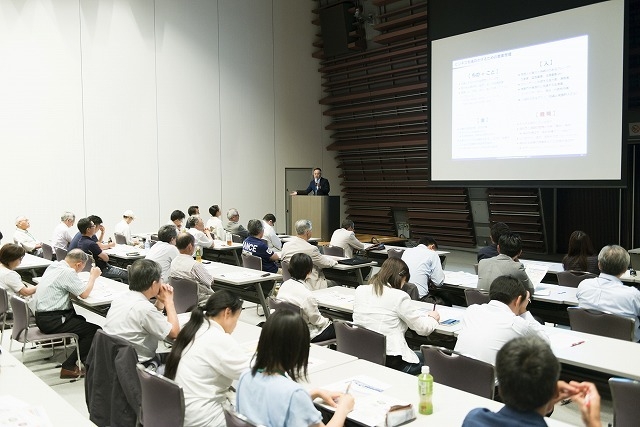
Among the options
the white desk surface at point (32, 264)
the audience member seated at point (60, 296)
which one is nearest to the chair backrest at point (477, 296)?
the audience member seated at point (60, 296)

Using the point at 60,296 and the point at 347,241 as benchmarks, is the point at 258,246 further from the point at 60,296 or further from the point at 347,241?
the point at 60,296

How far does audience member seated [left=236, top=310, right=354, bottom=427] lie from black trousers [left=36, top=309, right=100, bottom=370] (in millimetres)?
3339

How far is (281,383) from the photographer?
2375 mm

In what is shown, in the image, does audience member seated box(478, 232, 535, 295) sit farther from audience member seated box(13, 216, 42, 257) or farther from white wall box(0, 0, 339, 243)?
white wall box(0, 0, 339, 243)

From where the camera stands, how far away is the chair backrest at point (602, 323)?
4.16 m

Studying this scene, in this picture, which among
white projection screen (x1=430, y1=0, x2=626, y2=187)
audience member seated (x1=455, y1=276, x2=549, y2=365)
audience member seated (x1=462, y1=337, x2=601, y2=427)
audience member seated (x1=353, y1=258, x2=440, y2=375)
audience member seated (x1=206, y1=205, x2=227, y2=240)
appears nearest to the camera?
audience member seated (x1=462, y1=337, x2=601, y2=427)

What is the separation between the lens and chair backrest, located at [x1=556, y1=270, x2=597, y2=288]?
5977 mm

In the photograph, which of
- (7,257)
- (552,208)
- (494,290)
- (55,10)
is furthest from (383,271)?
(55,10)

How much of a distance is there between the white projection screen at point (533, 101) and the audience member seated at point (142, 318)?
21.2ft

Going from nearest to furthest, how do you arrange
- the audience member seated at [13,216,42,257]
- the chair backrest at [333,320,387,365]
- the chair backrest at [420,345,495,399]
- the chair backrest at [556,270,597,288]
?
the chair backrest at [420,345,495,399], the chair backrest at [333,320,387,365], the chair backrest at [556,270,597,288], the audience member seated at [13,216,42,257]

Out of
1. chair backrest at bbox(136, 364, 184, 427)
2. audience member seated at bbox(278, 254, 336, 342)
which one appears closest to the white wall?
audience member seated at bbox(278, 254, 336, 342)

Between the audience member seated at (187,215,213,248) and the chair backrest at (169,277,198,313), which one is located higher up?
the audience member seated at (187,215,213,248)

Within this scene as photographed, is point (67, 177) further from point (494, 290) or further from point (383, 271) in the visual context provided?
point (494, 290)

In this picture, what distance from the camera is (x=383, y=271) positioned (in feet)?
13.8
